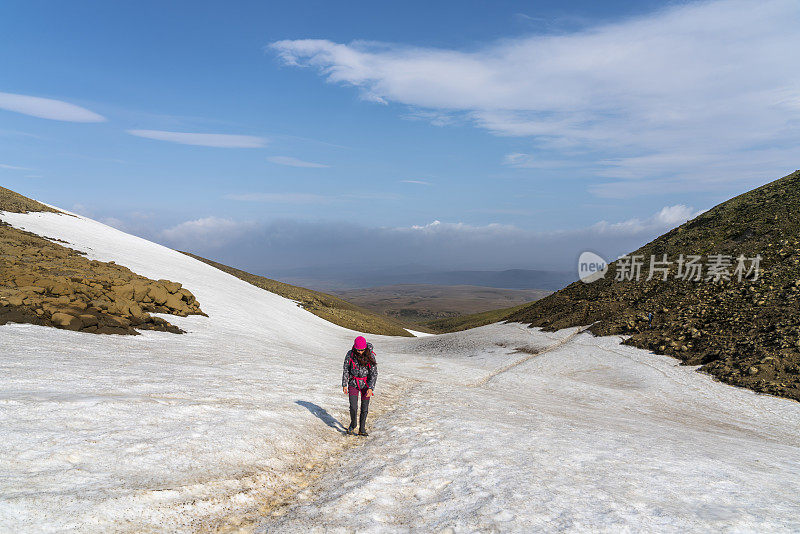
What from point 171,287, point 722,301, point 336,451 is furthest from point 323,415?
point 722,301

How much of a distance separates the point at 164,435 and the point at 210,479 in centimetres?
217

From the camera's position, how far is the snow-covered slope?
7.64 meters

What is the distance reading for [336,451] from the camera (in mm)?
11742

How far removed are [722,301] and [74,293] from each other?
45545mm

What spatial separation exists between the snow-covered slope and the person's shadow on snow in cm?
11

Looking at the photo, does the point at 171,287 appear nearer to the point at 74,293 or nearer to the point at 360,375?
the point at 74,293

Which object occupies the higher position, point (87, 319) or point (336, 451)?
point (87, 319)

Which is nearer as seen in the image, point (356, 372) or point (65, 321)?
point (356, 372)

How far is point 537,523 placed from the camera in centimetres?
759

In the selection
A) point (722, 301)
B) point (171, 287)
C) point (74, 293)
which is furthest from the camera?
point (722, 301)

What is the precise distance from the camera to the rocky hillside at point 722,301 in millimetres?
26125

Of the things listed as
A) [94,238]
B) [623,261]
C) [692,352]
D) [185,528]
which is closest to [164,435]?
[185,528]

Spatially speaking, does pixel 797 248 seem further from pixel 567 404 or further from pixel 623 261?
pixel 567 404

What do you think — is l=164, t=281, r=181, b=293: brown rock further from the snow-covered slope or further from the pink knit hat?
the pink knit hat
